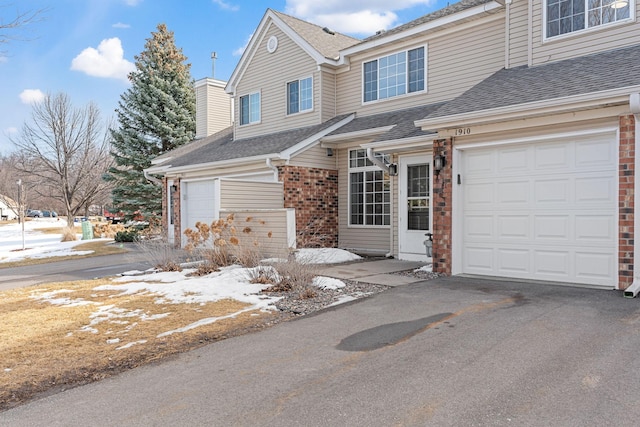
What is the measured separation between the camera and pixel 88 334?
17.8 ft

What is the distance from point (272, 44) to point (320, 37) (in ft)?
5.54

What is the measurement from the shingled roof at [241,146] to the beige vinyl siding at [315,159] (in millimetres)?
381

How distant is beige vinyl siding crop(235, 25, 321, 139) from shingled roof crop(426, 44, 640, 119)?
6.48 metres

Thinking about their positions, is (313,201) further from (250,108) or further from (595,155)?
(595,155)

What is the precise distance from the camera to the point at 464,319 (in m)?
5.46

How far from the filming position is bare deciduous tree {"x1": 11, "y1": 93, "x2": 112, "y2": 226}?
25203 mm

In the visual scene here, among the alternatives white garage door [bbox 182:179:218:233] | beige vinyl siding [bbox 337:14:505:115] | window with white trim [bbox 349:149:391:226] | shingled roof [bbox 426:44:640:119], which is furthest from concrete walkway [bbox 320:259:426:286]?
white garage door [bbox 182:179:218:233]

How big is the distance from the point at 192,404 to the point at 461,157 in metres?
6.66

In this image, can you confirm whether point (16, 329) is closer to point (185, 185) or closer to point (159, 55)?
point (185, 185)

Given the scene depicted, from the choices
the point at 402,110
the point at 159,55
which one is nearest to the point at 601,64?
the point at 402,110

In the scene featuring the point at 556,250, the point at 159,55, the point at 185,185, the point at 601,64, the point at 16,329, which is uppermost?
the point at 159,55

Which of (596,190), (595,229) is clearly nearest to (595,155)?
(596,190)

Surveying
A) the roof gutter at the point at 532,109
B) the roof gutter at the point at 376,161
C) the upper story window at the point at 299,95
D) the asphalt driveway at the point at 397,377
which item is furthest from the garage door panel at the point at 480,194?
the upper story window at the point at 299,95

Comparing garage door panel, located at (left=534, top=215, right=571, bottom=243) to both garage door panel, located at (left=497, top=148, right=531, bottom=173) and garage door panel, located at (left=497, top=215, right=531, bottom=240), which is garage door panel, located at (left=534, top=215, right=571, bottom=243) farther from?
garage door panel, located at (left=497, top=148, right=531, bottom=173)
